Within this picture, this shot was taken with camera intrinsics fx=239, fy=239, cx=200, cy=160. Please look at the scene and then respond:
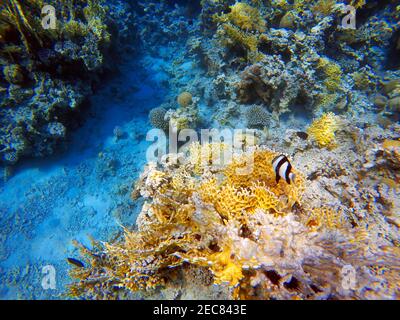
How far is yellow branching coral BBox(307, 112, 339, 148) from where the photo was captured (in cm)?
471

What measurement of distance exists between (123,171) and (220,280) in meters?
5.19

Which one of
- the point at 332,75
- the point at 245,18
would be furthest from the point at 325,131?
the point at 245,18

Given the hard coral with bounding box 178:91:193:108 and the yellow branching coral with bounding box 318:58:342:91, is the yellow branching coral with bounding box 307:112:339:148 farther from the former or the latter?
the hard coral with bounding box 178:91:193:108

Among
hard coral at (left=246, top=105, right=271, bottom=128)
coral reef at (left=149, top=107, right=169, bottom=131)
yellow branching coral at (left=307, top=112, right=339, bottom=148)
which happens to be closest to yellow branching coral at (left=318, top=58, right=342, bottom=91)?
hard coral at (left=246, top=105, right=271, bottom=128)

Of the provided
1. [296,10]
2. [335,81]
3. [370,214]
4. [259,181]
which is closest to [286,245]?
[259,181]

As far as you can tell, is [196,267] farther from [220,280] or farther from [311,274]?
[311,274]

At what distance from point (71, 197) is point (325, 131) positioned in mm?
6196

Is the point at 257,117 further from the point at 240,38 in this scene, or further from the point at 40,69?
the point at 40,69

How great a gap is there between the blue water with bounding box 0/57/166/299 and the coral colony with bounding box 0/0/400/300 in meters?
0.04

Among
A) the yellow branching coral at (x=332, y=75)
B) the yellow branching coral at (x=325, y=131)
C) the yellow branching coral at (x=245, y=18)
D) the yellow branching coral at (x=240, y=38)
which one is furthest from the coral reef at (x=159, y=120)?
the yellow branching coral at (x=332, y=75)

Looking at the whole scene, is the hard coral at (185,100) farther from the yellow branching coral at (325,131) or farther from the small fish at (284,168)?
the small fish at (284,168)

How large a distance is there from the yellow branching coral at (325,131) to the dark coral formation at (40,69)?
600cm

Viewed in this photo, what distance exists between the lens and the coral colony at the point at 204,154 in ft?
7.37
